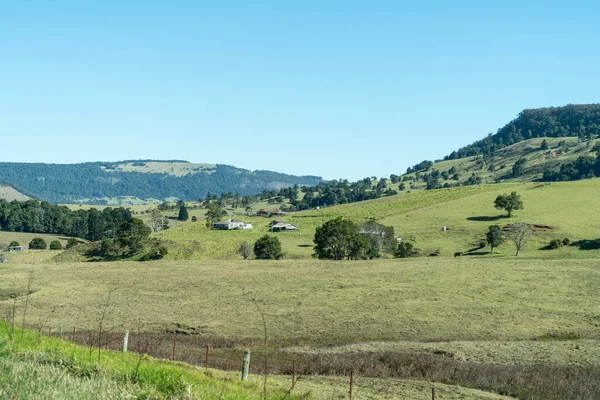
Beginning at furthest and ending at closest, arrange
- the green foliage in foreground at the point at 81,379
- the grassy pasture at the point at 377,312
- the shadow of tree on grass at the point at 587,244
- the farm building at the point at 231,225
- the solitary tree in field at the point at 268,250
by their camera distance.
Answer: the farm building at the point at 231,225 < the solitary tree in field at the point at 268,250 < the shadow of tree on grass at the point at 587,244 < the grassy pasture at the point at 377,312 < the green foliage in foreground at the point at 81,379

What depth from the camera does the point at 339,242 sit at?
96.6 metres

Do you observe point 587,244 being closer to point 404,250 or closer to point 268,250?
point 404,250

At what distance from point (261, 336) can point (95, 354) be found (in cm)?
2609

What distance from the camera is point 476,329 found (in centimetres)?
4400

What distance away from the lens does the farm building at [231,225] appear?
487ft

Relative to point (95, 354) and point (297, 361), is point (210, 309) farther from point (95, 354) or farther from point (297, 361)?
point (95, 354)

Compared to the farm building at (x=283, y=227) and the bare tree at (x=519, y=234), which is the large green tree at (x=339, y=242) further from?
the farm building at (x=283, y=227)

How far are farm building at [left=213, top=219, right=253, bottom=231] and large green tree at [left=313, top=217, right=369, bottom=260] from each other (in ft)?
170

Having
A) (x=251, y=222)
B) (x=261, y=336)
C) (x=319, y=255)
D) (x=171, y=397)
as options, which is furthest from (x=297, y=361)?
(x=251, y=222)

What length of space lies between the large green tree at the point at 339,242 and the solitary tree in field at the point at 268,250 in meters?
6.83

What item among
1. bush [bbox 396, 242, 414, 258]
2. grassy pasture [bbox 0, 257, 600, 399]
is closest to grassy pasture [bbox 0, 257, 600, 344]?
grassy pasture [bbox 0, 257, 600, 399]

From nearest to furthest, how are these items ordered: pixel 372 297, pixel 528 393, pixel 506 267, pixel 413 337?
pixel 528 393
pixel 413 337
pixel 372 297
pixel 506 267

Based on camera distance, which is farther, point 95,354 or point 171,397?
point 95,354

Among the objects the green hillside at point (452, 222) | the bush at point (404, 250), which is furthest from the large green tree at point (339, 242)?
the green hillside at point (452, 222)
